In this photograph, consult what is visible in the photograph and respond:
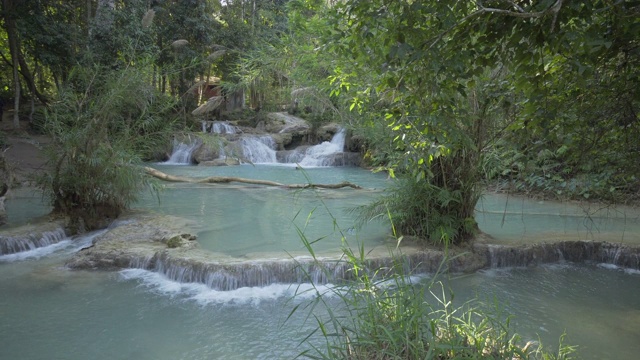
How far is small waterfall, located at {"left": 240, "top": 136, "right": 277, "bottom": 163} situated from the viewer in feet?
70.7

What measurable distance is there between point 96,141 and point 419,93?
6.67 metres

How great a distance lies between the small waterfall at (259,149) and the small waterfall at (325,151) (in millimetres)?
1466

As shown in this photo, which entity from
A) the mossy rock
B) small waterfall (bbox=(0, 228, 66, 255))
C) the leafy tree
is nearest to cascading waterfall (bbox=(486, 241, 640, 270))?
the leafy tree

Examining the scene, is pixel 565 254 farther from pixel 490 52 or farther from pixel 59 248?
pixel 59 248

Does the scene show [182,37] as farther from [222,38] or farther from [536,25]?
[536,25]

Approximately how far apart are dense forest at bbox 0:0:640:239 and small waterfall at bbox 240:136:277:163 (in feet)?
18.3

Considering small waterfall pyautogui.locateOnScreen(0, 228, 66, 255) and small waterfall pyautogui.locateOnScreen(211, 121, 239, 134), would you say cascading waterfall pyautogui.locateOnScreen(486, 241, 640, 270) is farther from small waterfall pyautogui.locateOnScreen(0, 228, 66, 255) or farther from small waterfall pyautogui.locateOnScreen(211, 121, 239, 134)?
small waterfall pyautogui.locateOnScreen(211, 121, 239, 134)

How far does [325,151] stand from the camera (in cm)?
2250

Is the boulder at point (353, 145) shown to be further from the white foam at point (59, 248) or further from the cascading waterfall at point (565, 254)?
the white foam at point (59, 248)

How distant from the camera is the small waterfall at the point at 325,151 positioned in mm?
21656

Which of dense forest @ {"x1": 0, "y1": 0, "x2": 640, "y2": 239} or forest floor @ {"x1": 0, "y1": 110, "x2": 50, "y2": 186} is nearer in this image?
dense forest @ {"x1": 0, "y1": 0, "x2": 640, "y2": 239}

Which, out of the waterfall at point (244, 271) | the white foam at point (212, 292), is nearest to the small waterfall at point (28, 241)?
the white foam at point (212, 292)

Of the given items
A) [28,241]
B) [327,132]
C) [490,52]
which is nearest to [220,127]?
[327,132]

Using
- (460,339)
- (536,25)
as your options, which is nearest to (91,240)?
(460,339)
